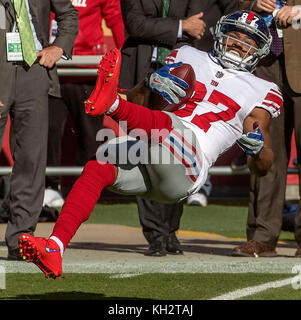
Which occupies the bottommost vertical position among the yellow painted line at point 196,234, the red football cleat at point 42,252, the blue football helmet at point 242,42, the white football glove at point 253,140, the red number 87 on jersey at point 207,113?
the yellow painted line at point 196,234

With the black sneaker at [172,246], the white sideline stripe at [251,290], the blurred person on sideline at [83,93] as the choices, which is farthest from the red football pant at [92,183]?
the blurred person on sideline at [83,93]

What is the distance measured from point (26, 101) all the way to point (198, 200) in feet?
13.7

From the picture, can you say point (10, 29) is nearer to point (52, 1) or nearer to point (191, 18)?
point (52, 1)

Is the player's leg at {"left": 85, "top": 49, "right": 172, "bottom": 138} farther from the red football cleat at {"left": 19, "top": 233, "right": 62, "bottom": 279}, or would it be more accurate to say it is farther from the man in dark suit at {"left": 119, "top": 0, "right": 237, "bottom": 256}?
the man in dark suit at {"left": 119, "top": 0, "right": 237, "bottom": 256}

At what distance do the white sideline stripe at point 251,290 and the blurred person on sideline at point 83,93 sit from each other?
13.6 feet

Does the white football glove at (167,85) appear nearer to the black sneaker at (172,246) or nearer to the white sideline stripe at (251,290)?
the white sideline stripe at (251,290)

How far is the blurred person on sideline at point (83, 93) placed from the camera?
33.2 ft

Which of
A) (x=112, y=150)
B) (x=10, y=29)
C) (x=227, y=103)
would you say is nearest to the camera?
(x=112, y=150)

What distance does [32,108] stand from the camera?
7.39 metres

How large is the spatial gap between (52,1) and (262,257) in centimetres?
245

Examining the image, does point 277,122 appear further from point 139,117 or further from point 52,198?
point 52,198
